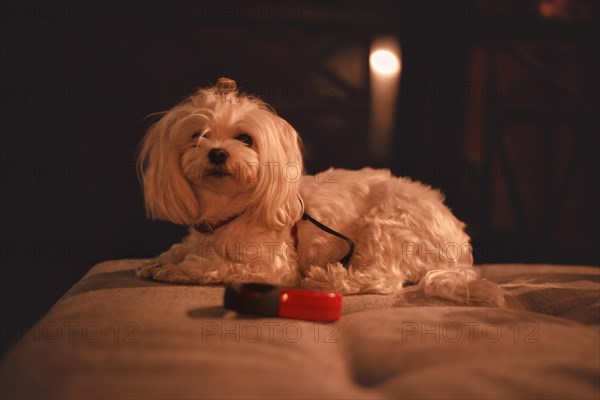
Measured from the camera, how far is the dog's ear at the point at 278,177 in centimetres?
155

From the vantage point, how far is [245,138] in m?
1.60

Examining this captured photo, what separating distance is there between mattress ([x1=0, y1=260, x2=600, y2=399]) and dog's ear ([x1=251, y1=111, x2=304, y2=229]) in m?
0.38

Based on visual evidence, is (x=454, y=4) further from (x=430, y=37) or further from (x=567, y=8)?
(x=567, y=8)

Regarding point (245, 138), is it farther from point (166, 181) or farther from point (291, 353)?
point (291, 353)

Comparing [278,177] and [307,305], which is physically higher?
[278,177]

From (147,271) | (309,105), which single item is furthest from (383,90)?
(147,271)

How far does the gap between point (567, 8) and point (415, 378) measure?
2.58 meters

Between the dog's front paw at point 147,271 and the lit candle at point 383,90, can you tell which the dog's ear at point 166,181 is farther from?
the lit candle at point 383,90

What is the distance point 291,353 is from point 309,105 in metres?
1.75

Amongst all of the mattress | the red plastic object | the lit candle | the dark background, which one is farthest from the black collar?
the lit candle

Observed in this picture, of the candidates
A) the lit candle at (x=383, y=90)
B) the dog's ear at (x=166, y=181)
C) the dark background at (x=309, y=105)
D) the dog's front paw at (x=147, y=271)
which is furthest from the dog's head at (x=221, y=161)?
the lit candle at (x=383, y=90)

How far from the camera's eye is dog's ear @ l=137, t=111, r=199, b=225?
1589mm

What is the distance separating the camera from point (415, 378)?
0.96 m

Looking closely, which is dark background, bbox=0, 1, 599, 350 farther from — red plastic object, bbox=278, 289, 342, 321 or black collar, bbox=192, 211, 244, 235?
red plastic object, bbox=278, 289, 342, 321
